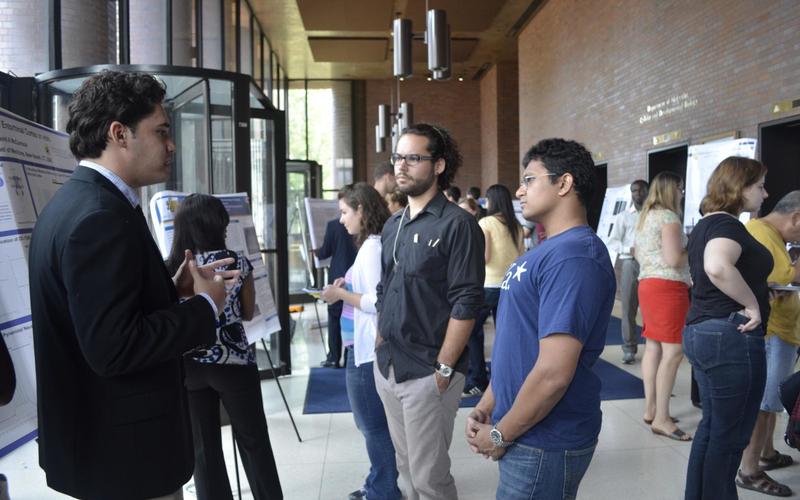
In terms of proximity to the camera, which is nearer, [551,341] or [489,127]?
[551,341]

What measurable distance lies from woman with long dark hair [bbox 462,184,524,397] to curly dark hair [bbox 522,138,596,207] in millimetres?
3372

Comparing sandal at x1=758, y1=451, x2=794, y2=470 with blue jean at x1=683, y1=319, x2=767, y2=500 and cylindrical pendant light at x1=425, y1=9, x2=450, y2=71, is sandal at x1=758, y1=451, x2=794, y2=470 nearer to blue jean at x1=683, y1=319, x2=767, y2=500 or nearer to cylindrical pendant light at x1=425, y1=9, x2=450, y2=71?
blue jean at x1=683, y1=319, x2=767, y2=500

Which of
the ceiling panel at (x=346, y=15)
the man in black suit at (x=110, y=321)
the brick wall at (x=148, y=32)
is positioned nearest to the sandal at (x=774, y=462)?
the man in black suit at (x=110, y=321)

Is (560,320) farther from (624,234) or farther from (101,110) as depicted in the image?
(624,234)

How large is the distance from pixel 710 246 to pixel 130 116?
7.29ft

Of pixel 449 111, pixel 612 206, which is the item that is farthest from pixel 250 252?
pixel 449 111

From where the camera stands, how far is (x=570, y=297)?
1517 millimetres

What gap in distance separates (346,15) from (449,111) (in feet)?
22.3

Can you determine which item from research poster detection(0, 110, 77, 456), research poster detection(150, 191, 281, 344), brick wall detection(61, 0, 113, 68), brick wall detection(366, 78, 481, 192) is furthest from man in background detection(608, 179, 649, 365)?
brick wall detection(366, 78, 481, 192)

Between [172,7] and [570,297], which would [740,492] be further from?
[172,7]

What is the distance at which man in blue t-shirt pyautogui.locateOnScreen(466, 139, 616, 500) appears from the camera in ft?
5.04

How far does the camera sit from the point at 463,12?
1160 cm

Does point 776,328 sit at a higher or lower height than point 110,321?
lower

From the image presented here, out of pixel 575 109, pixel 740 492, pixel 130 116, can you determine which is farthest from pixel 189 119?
pixel 575 109
